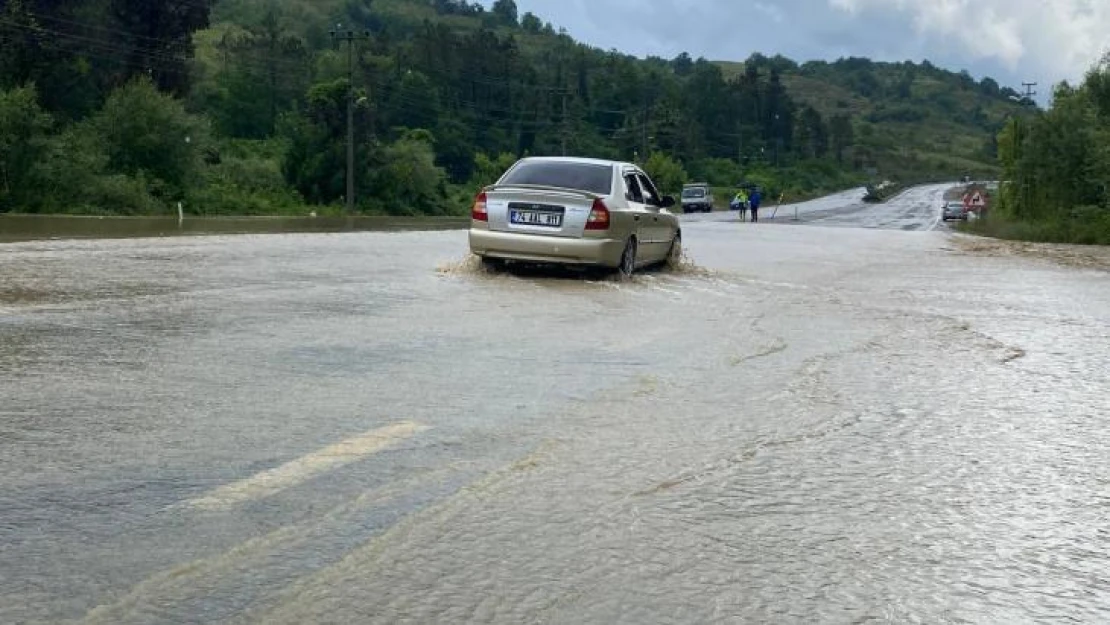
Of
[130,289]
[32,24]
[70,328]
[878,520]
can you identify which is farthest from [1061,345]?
[32,24]

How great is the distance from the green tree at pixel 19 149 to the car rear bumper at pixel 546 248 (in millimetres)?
31791

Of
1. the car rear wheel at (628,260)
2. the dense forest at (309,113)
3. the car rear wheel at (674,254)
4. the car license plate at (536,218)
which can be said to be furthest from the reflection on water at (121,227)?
the car rear wheel at (628,260)

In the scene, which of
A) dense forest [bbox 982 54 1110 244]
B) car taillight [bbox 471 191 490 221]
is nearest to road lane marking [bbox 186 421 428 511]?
car taillight [bbox 471 191 490 221]

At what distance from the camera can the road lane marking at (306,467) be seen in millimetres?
4336

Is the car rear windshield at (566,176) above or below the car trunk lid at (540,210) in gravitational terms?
above

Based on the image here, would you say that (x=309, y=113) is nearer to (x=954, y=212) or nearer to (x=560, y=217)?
(x=954, y=212)

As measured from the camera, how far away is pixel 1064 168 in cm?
5241

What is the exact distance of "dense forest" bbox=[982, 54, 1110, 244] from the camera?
43.3m

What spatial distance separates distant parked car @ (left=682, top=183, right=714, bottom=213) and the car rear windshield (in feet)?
203

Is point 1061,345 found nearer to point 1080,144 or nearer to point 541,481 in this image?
point 541,481

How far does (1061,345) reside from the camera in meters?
9.48

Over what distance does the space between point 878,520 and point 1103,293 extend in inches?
483

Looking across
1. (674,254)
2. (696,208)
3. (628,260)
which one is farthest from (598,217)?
(696,208)

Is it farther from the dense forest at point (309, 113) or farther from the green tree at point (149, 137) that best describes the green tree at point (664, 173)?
the green tree at point (149, 137)
